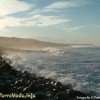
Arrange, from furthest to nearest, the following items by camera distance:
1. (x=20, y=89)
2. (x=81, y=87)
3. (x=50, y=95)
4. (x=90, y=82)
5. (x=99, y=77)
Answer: (x=99, y=77) → (x=90, y=82) → (x=81, y=87) → (x=20, y=89) → (x=50, y=95)

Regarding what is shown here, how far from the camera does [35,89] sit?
11.8 meters

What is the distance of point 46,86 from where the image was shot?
12523 mm

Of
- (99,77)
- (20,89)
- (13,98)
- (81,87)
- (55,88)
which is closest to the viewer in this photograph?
(13,98)

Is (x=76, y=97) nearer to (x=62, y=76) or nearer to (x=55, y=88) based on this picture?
(x=55, y=88)

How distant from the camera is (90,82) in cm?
1435

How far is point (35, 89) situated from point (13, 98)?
242 centimetres

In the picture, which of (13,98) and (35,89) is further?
(35,89)

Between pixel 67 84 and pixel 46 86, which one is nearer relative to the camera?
pixel 46 86

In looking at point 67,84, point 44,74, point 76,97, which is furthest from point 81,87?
point 44,74

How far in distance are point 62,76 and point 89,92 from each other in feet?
13.1

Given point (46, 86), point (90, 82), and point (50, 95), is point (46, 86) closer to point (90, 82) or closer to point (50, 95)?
point (50, 95)

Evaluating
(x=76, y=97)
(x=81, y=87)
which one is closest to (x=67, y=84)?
(x=81, y=87)

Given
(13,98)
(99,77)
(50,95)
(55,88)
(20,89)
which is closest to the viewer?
(13,98)

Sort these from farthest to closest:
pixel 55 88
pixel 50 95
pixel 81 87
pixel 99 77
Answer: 1. pixel 99 77
2. pixel 81 87
3. pixel 55 88
4. pixel 50 95
